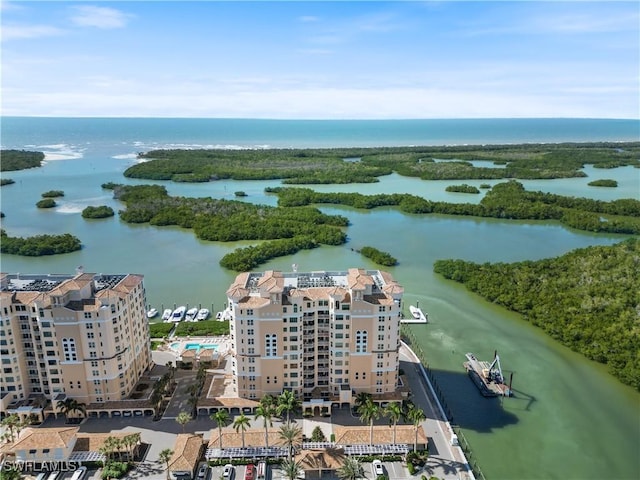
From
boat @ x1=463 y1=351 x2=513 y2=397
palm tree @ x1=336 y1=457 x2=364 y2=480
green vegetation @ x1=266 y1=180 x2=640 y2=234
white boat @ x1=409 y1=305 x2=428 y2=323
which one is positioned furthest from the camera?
green vegetation @ x1=266 y1=180 x2=640 y2=234

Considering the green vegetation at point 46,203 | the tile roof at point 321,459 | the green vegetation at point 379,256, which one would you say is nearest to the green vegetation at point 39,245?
the green vegetation at point 46,203

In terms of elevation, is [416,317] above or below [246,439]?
below

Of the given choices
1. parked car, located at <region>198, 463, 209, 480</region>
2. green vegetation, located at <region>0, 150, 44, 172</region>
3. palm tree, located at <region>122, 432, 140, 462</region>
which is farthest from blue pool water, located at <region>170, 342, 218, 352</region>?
green vegetation, located at <region>0, 150, 44, 172</region>

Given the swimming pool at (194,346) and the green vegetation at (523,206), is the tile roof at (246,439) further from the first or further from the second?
the green vegetation at (523,206)

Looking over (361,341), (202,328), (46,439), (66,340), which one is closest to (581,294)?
(361,341)

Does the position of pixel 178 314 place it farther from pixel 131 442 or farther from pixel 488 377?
pixel 488 377

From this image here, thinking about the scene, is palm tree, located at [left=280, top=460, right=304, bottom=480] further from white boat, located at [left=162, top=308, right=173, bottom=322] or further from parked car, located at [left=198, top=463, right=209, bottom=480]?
white boat, located at [left=162, top=308, right=173, bottom=322]

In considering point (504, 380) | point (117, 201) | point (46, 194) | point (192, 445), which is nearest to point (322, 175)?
point (117, 201)
